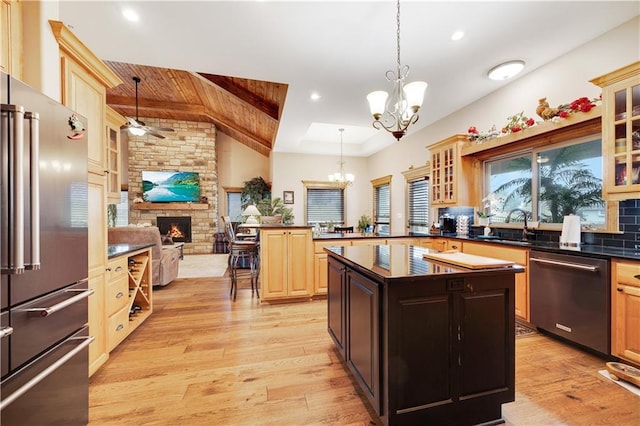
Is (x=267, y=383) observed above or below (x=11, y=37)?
below

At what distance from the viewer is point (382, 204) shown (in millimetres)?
7570

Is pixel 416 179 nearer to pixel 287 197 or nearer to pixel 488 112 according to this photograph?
pixel 488 112

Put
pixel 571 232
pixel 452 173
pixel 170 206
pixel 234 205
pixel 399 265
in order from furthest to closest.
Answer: pixel 234 205, pixel 170 206, pixel 452 173, pixel 571 232, pixel 399 265

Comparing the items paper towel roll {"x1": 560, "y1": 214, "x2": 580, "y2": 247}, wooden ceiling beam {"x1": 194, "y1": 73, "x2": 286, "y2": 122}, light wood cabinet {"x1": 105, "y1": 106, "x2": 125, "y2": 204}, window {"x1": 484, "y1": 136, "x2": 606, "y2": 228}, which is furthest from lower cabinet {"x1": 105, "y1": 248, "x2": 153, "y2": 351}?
window {"x1": 484, "y1": 136, "x2": 606, "y2": 228}

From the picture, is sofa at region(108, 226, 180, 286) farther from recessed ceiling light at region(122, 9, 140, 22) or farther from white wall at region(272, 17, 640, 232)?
white wall at region(272, 17, 640, 232)

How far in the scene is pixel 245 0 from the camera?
88.3 inches

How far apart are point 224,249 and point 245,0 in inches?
305

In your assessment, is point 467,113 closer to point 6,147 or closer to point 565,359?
point 565,359

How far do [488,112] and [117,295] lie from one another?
5.15 meters

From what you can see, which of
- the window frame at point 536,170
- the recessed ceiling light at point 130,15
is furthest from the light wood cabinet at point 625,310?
the recessed ceiling light at point 130,15

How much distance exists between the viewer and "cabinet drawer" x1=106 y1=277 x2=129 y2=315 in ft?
7.56

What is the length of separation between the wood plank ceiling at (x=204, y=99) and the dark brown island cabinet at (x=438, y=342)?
349cm

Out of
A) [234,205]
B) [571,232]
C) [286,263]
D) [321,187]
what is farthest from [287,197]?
[571,232]

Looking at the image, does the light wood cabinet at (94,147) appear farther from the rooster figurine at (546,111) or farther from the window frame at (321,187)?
the window frame at (321,187)
